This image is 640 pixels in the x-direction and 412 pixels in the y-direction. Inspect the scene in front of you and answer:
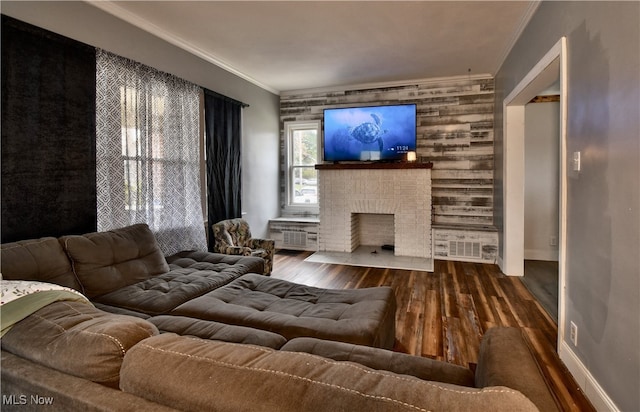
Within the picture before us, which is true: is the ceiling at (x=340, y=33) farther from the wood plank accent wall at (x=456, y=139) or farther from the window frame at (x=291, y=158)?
the window frame at (x=291, y=158)

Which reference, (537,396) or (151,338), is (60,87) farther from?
(537,396)

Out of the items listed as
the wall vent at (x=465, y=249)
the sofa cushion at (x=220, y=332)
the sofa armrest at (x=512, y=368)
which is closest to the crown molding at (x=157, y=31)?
the sofa cushion at (x=220, y=332)

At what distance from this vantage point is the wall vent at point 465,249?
4.94 m

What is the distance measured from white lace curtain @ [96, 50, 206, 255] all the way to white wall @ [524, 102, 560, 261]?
473 centimetres

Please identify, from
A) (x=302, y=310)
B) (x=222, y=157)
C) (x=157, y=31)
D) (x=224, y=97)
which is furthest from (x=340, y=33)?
(x=302, y=310)

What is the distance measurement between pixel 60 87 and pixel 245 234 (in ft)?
7.97

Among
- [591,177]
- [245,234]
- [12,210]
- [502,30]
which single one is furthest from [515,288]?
[12,210]

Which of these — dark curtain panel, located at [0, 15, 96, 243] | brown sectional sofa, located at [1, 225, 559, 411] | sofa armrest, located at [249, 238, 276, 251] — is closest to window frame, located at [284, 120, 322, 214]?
sofa armrest, located at [249, 238, 276, 251]

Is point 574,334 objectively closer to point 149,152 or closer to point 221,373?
point 221,373

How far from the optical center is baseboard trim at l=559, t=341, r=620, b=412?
1.71 m

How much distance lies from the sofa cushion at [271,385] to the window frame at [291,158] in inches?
211

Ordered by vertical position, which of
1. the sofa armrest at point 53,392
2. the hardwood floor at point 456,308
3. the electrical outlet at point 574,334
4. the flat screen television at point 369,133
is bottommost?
the hardwood floor at point 456,308

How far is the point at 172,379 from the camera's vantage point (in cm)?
75

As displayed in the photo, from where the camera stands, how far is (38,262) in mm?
2045
